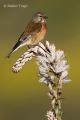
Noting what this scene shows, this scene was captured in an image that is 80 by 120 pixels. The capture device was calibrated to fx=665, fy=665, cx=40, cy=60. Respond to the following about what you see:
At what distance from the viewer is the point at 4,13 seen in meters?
12.2

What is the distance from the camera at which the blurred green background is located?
8.49m

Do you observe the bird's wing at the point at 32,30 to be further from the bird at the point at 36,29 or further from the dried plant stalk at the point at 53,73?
the dried plant stalk at the point at 53,73

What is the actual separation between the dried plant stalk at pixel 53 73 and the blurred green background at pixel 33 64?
5.69 meters

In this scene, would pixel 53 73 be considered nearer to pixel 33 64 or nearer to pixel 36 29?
pixel 36 29

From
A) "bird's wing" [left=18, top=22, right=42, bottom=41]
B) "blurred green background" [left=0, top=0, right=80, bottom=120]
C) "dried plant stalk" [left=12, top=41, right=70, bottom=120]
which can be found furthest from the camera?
"blurred green background" [left=0, top=0, right=80, bottom=120]

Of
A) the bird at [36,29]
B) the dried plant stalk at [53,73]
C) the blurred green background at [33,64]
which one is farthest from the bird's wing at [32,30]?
the dried plant stalk at [53,73]

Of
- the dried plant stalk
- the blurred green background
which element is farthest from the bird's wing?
the dried plant stalk

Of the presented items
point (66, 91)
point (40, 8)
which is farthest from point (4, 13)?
point (66, 91)

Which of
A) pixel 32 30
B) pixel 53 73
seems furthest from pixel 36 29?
pixel 53 73

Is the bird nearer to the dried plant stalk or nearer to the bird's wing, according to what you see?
the bird's wing

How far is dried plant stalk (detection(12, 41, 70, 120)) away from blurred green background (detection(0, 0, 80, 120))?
5692 mm

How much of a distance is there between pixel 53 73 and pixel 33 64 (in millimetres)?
8767

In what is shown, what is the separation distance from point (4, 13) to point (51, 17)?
86 cm

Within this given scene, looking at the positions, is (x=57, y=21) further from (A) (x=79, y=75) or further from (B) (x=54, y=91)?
(B) (x=54, y=91)
